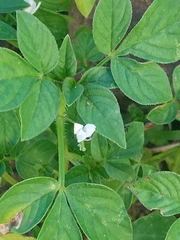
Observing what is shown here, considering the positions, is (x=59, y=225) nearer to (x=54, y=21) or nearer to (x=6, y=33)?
(x=6, y=33)

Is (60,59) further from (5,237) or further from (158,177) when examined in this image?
(5,237)

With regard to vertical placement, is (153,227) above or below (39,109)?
below

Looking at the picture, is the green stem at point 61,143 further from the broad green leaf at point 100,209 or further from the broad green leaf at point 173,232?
the broad green leaf at point 173,232

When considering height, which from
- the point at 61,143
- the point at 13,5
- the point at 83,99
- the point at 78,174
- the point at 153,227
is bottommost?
the point at 153,227

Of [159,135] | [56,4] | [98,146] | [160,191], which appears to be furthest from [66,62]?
[159,135]

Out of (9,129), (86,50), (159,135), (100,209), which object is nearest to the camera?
(100,209)

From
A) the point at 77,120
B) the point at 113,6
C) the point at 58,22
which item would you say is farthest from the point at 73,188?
the point at 58,22
